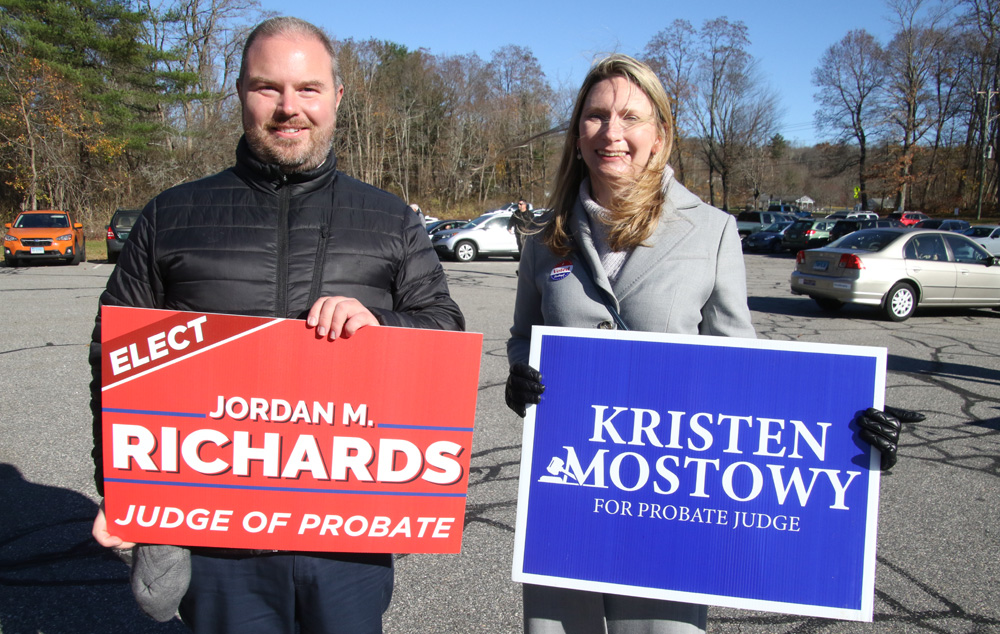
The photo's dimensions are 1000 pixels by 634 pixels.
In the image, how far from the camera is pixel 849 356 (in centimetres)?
176

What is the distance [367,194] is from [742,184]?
7473 cm

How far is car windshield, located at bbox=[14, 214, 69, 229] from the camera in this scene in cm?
1881

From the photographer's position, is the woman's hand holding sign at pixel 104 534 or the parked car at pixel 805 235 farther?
the parked car at pixel 805 235

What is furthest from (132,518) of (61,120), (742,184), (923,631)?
(742,184)

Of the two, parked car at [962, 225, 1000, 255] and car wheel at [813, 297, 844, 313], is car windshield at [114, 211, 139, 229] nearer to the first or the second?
car wheel at [813, 297, 844, 313]

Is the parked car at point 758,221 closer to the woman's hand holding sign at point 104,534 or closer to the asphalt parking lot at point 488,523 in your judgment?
the asphalt parking lot at point 488,523

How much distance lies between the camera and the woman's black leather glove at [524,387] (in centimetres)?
180

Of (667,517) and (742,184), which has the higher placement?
(742,184)

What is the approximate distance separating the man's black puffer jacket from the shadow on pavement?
1543 mm

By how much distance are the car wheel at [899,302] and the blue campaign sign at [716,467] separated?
11168 mm

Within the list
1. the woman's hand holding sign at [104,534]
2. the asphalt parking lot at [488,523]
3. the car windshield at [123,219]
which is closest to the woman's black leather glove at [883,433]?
the asphalt parking lot at [488,523]

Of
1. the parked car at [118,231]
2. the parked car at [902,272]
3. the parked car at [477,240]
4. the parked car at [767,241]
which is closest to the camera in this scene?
the parked car at [902,272]

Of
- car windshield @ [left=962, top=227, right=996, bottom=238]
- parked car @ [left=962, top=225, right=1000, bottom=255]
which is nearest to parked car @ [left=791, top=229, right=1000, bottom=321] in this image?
parked car @ [left=962, top=225, right=1000, bottom=255]

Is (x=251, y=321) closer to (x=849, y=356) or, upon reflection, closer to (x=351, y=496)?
(x=351, y=496)
